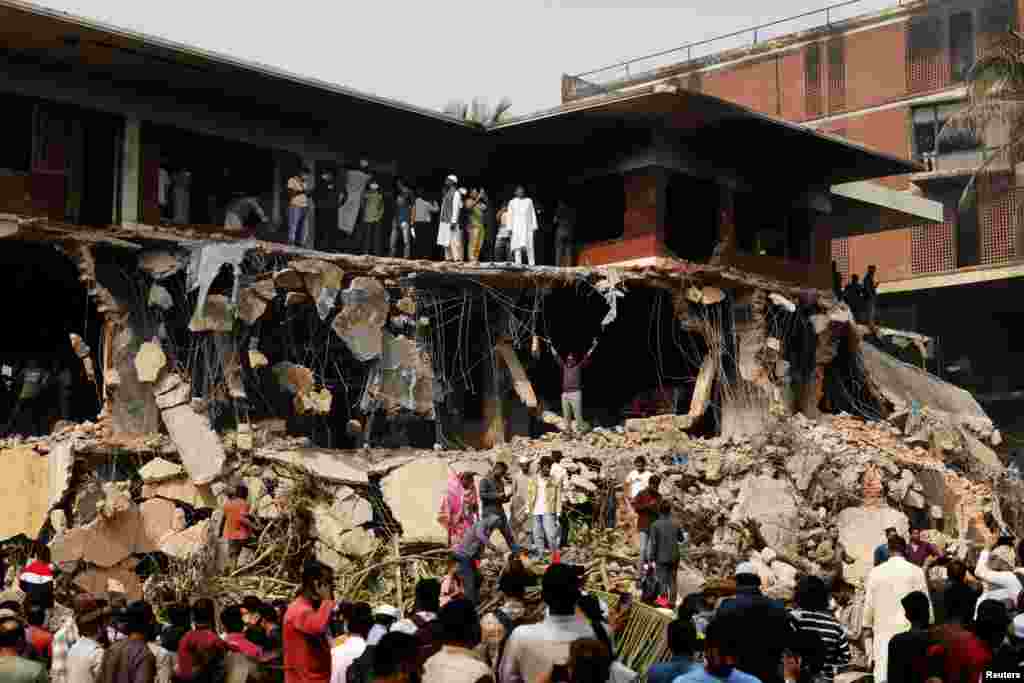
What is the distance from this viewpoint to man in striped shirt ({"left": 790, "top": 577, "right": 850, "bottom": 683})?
883 centimetres

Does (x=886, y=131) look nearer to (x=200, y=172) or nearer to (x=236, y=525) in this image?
(x=200, y=172)

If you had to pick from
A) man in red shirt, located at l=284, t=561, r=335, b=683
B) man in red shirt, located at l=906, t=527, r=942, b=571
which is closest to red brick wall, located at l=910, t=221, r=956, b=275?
man in red shirt, located at l=906, t=527, r=942, b=571

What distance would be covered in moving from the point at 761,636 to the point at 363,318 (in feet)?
50.6

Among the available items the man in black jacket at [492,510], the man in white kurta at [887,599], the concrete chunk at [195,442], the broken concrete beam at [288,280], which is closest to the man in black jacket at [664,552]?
the man in black jacket at [492,510]

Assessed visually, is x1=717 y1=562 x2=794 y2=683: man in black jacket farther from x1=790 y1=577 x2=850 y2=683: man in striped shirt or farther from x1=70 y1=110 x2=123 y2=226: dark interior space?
x1=70 y1=110 x2=123 y2=226: dark interior space

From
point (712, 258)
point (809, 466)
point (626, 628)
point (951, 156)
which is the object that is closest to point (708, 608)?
point (626, 628)

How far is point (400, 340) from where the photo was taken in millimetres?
22531

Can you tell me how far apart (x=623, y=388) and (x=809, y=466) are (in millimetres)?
6345

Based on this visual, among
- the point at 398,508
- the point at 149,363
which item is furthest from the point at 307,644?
the point at 149,363

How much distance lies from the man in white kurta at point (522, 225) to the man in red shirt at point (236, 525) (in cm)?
713

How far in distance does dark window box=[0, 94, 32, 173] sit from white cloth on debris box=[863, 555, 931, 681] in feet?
47.8

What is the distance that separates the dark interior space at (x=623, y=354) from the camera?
26.8 metres

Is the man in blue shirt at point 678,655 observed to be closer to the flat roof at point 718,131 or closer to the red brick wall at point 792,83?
the flat roof at point 718,131

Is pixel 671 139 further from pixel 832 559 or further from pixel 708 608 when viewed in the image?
pixel 708 608
